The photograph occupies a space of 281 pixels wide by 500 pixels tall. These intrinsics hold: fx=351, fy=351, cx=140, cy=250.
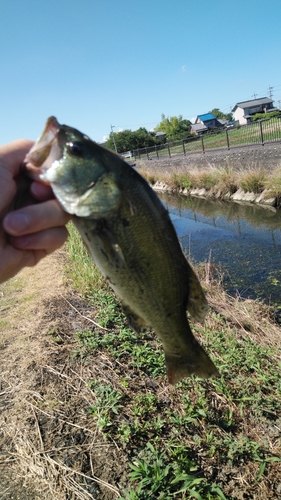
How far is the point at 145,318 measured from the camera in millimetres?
2035

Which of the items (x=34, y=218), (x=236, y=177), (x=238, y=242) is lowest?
(x=238, y=242)

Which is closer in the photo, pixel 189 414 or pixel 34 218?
pixel 34 218

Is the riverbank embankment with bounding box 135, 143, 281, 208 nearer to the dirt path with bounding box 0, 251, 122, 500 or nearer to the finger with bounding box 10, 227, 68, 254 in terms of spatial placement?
the dirt path with bounding box 0, 251, 122, 500

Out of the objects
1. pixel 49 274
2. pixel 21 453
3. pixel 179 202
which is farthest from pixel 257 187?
pixel 21 453

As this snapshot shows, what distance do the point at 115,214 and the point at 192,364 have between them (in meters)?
1.05

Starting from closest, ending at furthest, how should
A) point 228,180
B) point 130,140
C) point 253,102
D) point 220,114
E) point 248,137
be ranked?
1. point 228,180
2. point 248,137
3. point 130,140
4. point 253,102
5. point 220,114

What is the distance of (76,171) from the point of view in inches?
68.6

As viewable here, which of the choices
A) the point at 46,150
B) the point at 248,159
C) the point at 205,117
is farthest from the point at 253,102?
the point at 46,150

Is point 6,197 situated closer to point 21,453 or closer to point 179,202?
point 21,453

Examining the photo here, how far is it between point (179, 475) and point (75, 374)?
5.42 feet

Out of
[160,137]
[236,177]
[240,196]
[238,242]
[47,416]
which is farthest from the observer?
[160,137]

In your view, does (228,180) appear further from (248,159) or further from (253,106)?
(253,106)

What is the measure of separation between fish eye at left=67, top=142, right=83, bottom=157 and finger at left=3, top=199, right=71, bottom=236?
268 millimetres

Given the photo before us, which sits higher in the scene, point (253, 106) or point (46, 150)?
point (253, 106)
